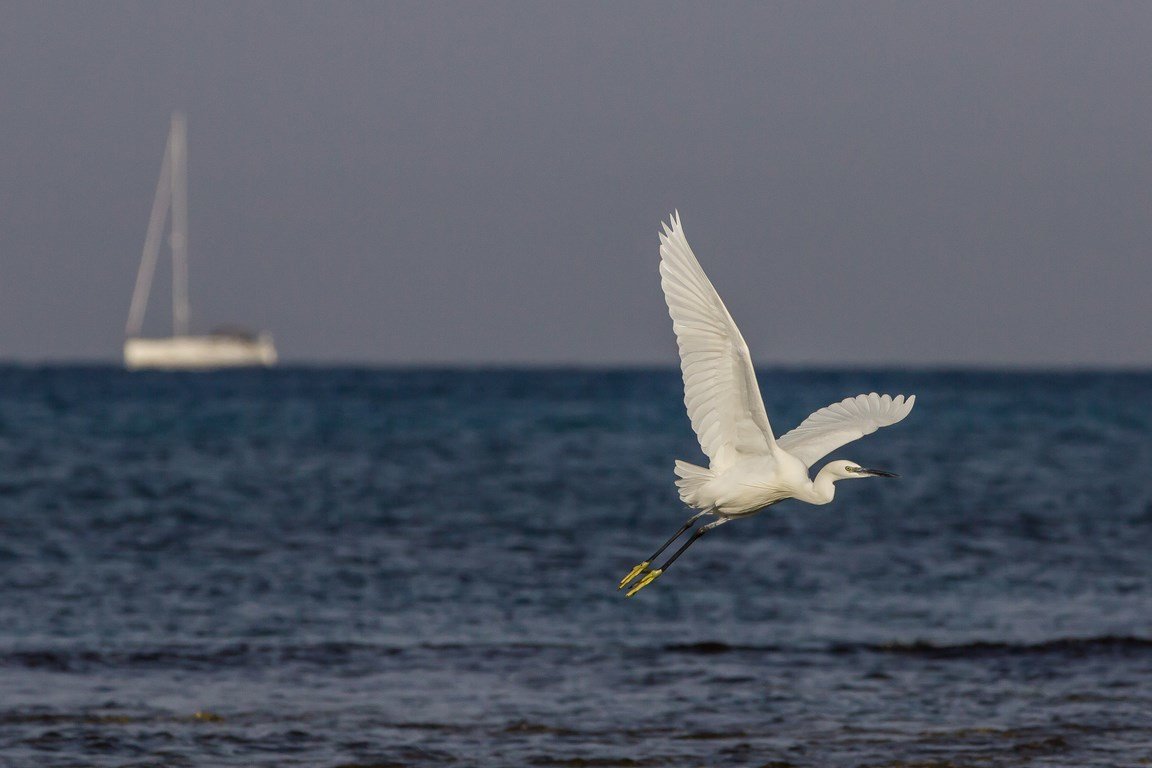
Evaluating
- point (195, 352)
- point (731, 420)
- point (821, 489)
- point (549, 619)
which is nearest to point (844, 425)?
point (821, 489)

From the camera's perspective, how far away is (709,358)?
8.22 meters

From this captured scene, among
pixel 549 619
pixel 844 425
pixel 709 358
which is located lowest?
pixel 549 619

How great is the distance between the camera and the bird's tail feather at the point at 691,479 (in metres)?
8.98

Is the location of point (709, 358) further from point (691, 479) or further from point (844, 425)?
point (844, 425)

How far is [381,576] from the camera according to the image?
598 inches

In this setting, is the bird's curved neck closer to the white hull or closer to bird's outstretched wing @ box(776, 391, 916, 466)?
bird's outstretched wing @ box(776, 391, 916, 466)

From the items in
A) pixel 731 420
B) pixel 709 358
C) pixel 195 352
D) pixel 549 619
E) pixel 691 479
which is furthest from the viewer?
pixel 195 352

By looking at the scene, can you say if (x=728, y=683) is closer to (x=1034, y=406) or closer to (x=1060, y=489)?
(x=1060, y=489)

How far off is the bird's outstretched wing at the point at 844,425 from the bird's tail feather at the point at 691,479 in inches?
20.3

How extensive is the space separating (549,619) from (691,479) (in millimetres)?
4475

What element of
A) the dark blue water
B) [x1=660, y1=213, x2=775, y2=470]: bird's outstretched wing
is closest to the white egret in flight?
[x1=660, y1=213, x2=775, y2=470]: bird's outstretched wing

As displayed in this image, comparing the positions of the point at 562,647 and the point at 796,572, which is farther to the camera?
the point at 796,572

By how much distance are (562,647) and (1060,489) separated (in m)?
14.6

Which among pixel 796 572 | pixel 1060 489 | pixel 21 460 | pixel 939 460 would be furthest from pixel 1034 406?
pixel 796 572
